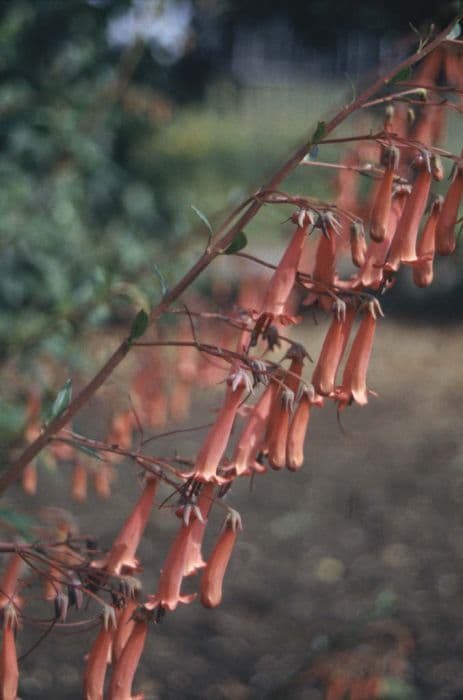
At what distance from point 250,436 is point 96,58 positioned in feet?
11.0

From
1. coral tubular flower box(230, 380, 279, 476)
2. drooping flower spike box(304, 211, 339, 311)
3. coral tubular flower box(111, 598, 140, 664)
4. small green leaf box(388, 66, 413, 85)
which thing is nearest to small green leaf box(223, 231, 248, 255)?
drooping flower spike box(304, 211, 339, 311)

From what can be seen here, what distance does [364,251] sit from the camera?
1.72m

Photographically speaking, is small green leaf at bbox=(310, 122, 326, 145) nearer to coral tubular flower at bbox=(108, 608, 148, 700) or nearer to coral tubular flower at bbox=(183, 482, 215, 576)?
coral tubular flower at bbox=(183, 482, 215, 576)

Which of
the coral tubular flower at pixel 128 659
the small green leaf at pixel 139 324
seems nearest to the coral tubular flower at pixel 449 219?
the small green leaf at pixel 139 324

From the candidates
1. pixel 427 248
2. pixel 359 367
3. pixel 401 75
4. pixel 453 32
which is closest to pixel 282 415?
pixel 359 367

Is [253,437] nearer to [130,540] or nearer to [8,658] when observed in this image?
[130,540]

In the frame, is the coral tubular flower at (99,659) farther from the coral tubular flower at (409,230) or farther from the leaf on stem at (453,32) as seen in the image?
the leaf on stem at (453,32)

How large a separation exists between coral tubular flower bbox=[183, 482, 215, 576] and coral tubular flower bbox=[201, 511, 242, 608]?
0.09 feet

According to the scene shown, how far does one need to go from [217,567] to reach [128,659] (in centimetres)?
23

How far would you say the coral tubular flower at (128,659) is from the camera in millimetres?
1678

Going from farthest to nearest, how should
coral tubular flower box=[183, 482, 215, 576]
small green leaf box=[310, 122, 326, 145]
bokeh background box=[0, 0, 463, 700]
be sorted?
bokeh background box=[0, 0, 463, 700] → coral tubular flower box=[183, 482, 215, 576] → small green leaf box=[310, 122, 326, 145]

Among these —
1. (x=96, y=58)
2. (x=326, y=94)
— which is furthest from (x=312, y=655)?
(x=326, y=94)

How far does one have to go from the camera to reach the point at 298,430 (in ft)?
5.70

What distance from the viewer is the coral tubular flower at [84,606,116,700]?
1.68 meters
